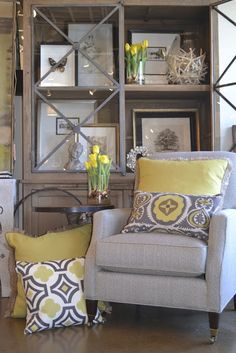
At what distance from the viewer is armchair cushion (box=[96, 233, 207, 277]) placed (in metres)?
2.12

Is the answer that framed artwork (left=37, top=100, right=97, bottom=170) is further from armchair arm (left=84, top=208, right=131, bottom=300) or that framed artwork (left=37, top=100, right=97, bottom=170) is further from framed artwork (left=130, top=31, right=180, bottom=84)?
armchair arm (left=84, top=208, right=131, bottom=300)

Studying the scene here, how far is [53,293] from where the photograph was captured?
7.48ft

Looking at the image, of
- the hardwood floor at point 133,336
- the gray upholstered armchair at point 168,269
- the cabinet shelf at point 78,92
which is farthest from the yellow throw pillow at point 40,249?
the cabinet shelf at point 78,92

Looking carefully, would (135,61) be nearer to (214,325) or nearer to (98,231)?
(98,231)

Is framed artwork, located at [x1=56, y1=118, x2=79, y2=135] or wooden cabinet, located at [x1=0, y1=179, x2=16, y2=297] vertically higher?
framed artwork, located at [x1=56, y1=118, x2=79, y2=135]

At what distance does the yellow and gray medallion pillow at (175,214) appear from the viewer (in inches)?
91.7

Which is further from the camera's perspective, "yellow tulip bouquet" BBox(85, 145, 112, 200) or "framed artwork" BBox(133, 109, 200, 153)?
"framed artwork" BBox(133, 109, 200, 153)

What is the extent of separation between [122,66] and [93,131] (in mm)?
528

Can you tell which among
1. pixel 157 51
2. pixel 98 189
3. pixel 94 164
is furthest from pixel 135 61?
pixel 98 189

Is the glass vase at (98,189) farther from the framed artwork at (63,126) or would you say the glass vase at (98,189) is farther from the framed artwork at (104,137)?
the framed artwork at (63,126)

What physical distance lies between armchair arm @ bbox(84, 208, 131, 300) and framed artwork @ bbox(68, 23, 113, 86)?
1.25 m

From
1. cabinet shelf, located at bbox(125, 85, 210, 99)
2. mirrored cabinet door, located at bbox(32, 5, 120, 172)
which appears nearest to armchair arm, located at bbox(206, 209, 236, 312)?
mirrored cabinet door, located at bbox(32, 5, 120, 172)

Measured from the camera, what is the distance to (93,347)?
2.05 m

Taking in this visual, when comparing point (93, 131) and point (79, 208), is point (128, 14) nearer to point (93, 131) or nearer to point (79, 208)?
point (93, 131)
